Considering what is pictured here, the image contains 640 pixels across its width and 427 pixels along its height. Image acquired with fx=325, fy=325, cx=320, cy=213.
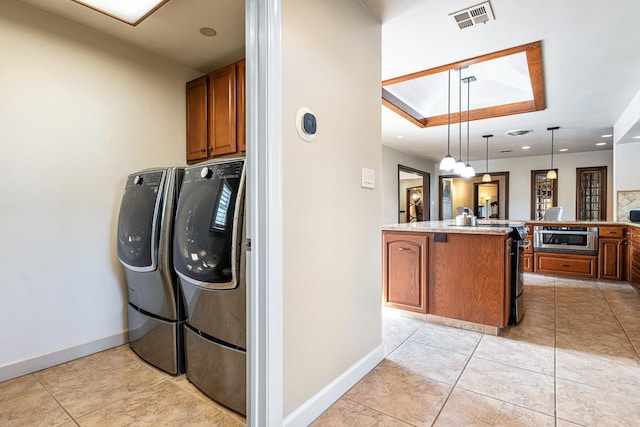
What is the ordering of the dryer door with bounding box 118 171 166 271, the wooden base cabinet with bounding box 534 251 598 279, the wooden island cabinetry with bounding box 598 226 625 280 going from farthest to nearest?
the wooden base cabinet with bounding box 534 251 598 279 → the wooden island cabinetry with bounding box 598 226 625 280 → the dryer door with bounding box 118 171 166 271

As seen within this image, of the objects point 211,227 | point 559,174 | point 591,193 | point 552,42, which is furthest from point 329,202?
point 591,193

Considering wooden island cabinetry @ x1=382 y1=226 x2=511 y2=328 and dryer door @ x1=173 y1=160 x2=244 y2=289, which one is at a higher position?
dryer door @ x1=173 y1=160 x2=244 y2=289

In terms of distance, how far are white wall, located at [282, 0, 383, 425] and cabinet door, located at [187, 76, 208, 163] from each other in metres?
1.42

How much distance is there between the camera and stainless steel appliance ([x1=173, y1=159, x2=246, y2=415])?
165cm

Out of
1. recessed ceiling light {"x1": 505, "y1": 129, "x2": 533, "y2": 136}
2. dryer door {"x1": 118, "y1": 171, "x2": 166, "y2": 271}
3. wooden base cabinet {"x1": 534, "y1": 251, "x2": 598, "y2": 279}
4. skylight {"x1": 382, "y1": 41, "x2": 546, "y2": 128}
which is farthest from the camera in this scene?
recessed ceiling light {"x1": 505, "y1": 129, "x2": 533, "y2": 136}

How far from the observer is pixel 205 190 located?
1.82m

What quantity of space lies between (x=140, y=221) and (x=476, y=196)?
9375 millimetres

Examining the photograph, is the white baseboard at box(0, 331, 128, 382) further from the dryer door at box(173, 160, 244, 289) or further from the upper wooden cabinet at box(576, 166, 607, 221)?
the upper wooden cabinet at box(576, 166, 607, 221)

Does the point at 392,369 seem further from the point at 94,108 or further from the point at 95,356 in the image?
the point at 94,108

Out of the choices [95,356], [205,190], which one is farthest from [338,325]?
[95,356]

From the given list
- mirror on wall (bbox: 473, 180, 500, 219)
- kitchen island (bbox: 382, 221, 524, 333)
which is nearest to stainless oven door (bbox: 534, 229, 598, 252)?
kitchen island (bbox: 382, 221, 524, 333)

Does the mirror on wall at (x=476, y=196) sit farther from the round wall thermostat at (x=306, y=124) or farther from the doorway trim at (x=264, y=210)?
the doorway trim at (x=264, y=210)

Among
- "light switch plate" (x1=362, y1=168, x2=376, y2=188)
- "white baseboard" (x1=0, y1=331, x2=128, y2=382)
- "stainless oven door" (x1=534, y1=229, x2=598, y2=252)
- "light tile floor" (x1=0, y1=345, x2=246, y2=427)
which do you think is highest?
"light switch plate" (x1=362, y1=168, x2=376, y2=188)

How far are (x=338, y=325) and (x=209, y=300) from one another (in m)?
0.73
